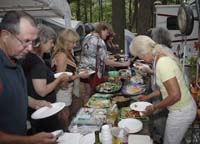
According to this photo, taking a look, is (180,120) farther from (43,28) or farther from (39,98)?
(43,28)

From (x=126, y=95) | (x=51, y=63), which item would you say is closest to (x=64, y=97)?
(x=51, y=63)

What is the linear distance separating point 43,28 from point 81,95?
1.86 meters

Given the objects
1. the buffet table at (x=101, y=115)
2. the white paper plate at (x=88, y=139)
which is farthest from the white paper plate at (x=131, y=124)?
the white paper plate at (x=88, y=139)

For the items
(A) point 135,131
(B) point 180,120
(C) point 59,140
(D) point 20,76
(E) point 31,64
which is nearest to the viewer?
(D) point 20,76

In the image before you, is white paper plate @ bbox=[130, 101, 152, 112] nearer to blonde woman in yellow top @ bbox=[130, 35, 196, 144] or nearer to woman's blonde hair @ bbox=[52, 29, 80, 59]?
blonde woman in yellow top @ bbox=[130, 35, 196, 144]

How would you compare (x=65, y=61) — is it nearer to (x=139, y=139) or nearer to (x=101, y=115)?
(x=101, y=115)

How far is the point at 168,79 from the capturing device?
2.70 meters

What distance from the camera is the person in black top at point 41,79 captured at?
2.76 m

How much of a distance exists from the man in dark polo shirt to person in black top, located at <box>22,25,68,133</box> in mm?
866

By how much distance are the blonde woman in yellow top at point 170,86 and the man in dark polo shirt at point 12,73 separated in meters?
1.26

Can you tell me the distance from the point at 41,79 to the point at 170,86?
3.92 ft

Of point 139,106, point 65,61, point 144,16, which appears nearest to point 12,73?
point 139,106

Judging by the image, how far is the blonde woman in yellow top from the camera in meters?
2.72

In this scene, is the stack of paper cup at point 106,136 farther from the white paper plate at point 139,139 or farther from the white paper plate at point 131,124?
the white paper plate at point 131,124
